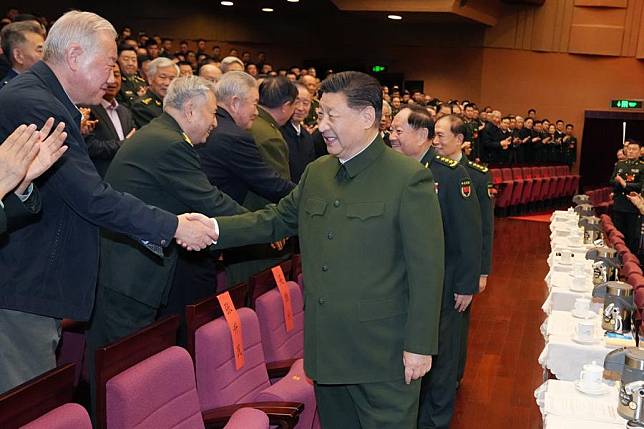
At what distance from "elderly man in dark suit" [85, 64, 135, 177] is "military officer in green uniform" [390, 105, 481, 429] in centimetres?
145

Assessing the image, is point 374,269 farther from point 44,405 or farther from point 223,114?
point 223,114

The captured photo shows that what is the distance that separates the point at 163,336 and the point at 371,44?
18.0m

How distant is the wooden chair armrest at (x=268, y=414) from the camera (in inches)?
102

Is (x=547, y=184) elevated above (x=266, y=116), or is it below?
below

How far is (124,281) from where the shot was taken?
3059 mm

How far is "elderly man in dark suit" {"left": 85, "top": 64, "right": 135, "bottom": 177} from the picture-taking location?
4.15 metres

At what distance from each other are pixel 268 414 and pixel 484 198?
2.21 m

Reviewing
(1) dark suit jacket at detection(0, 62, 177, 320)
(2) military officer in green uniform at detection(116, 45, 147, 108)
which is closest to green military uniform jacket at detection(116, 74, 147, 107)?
(2) military officer in green uniform at detection(116, 45, 147, 108)

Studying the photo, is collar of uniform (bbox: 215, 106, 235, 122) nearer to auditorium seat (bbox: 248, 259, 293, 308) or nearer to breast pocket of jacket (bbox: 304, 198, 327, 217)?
auditorium seat (bbox: 248, 259, 293, 308)

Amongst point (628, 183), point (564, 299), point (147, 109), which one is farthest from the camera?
point (628, 183)

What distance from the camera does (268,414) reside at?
2.65 meters

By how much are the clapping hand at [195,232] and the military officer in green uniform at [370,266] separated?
50 centimetres

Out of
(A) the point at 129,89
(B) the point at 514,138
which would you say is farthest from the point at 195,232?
(B) the point at 514,138

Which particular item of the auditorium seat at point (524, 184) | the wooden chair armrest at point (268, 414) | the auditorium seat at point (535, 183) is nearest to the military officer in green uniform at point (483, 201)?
the wooden chair armrest at point (268, 414)
